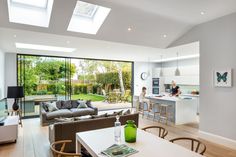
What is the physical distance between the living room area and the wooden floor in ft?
0.08

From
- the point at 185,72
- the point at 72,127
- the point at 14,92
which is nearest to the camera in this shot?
the point at 72,127

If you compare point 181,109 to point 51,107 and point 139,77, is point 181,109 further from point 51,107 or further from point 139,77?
point 51,107

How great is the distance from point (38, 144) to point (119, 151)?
326 cm

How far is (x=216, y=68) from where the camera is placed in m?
4.34

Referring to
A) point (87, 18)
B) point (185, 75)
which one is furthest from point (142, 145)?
point (185, 75)

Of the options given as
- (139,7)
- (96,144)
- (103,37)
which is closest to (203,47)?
(139,7)

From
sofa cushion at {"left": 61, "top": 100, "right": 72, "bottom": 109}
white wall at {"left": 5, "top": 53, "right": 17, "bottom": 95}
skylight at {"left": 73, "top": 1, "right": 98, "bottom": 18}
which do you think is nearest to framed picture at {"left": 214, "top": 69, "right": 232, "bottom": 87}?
skylight at {"left": 73, "top": 1, "right": 98, "bottom": 18}

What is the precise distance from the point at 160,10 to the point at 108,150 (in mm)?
3482

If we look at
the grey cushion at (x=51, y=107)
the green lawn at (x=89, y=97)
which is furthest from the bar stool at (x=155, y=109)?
the grey cushion at (x=51, y=107)

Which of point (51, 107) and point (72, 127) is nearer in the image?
point (72, 127)

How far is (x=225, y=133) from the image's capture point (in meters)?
4.12

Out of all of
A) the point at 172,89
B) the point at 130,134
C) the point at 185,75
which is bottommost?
the point at 130,134

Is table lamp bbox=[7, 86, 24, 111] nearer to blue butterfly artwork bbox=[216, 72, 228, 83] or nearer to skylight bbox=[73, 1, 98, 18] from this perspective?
skylight bbox=[73, 1, 98, 18]

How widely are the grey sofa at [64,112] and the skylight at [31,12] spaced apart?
3.07 meters
